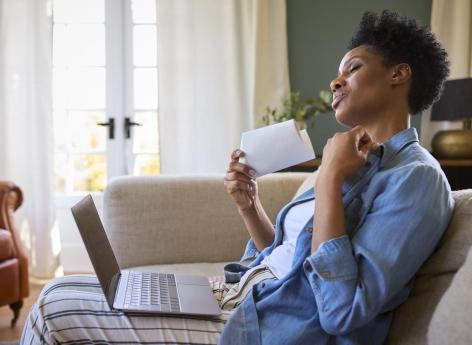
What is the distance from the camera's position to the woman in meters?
0.86

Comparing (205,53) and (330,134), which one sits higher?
(205,53)

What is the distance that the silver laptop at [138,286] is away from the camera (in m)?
1.00

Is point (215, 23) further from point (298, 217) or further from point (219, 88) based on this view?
point (298, 217)

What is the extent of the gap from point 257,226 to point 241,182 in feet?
0.45

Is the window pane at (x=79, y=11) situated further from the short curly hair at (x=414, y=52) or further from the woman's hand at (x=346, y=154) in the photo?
the woman's hand at (x=346, y=154)

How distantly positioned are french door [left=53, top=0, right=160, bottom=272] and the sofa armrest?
143cm

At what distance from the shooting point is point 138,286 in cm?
115

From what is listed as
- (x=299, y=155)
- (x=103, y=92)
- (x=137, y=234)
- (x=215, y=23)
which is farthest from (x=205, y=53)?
(x=299, y=155)

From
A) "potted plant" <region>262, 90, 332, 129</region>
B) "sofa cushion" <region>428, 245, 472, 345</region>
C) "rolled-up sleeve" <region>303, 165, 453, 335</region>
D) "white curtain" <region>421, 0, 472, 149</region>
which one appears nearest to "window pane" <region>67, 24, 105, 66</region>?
"potted plant" <region>262, 90, 332, 129</region>

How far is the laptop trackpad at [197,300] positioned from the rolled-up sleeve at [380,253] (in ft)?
0.74

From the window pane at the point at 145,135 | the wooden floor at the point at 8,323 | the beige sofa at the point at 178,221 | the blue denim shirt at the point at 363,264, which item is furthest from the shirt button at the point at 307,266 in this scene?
the window pane at the point at 145,135

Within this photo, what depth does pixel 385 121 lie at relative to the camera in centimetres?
111

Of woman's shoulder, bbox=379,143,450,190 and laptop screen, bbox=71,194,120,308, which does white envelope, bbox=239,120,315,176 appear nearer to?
woman's shoulder, bbox=379,143,450,190

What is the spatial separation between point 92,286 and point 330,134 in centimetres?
232
